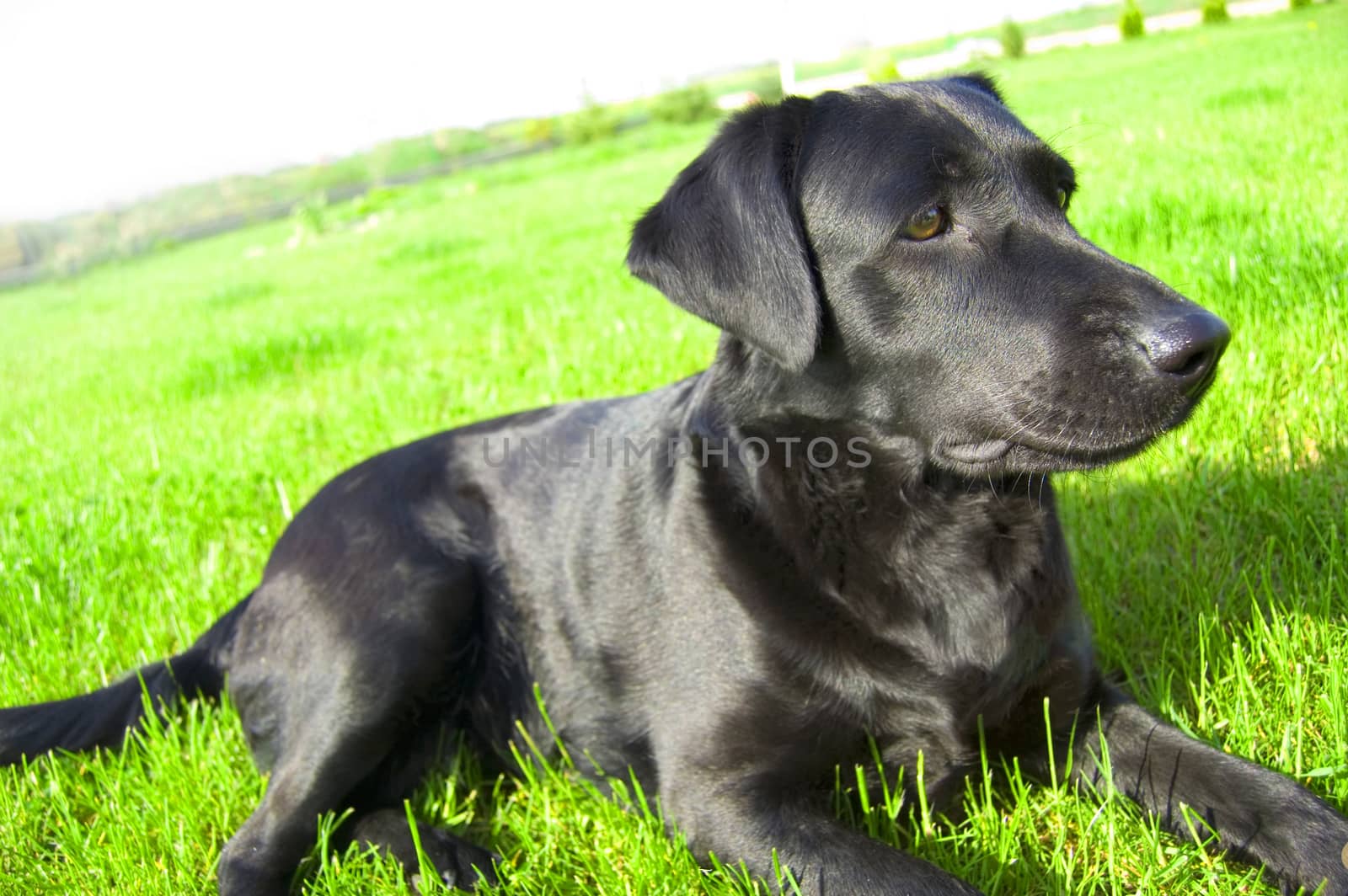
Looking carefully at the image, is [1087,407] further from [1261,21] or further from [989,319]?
[1261,21]

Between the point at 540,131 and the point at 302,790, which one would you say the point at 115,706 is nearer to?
the point at 302,790

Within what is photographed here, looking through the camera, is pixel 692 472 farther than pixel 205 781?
No

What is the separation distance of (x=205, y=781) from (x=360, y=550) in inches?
26.4

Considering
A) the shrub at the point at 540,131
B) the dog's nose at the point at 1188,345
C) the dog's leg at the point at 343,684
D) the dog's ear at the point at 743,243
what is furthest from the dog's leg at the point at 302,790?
the shrub at the point at 540,131

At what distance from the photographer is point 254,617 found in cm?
263

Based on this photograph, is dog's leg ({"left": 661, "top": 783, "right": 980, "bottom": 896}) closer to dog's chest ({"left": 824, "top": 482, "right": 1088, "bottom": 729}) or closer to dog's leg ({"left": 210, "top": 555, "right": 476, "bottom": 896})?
dog's chest ({"left": 824, "top": 482, "right": 1088, "bottom": 729})

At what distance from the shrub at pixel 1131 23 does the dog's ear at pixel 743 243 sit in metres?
28.3

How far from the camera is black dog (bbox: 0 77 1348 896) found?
72.2 inches

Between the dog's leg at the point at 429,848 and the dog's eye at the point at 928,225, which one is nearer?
the dog's eye at the point at 928,225

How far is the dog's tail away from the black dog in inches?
0.7

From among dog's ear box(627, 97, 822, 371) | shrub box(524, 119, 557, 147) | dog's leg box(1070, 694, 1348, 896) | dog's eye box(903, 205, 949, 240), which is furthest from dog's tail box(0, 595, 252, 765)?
shrub box(524, 119, 557, 147)

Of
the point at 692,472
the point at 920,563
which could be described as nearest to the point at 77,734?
the point at 692,472

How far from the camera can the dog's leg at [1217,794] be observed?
66.9 inches

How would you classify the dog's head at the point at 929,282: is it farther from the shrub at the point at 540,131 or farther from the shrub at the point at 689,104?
the shrub at the point at 540,131
